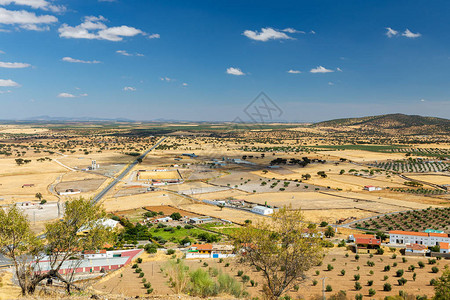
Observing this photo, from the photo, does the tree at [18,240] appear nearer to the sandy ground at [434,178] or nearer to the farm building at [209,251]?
the farm building at [209,251]

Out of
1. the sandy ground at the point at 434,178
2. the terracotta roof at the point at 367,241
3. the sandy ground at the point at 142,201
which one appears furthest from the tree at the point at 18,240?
the sandy ground at the point at 434,178

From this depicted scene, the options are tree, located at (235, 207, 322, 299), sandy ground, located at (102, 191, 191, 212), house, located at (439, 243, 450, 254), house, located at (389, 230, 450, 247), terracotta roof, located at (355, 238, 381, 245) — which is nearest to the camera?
tree, located at (235, 207, 322, 299)

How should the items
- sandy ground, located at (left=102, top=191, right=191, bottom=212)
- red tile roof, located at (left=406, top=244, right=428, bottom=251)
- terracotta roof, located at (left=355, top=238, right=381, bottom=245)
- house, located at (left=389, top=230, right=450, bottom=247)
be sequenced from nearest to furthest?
red tile roof, located at (left=406, top=244, right=428, bottom=251) → terracotta roof, located at (left=355, top=238, right=381, bottom=245) → house, located at (left=389, top=230, right=450, bottom=247) → sandy ground, located at (left=102, top=191, right=191, bottom=212)

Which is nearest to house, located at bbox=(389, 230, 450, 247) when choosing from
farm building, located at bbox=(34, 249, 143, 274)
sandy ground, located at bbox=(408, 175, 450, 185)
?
farm building, located at bbox=(34, 249, 143, 274)

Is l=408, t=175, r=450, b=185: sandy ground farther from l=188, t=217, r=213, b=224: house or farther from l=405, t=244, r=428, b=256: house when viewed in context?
l=188, t=217, r=213, b=224: house

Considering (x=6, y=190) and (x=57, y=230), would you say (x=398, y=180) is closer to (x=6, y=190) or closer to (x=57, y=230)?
(x=57, y=230)

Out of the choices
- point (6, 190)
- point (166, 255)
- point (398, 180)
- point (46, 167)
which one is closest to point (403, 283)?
point (166, 255)

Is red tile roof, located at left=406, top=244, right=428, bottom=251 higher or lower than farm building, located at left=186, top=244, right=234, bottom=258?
higher

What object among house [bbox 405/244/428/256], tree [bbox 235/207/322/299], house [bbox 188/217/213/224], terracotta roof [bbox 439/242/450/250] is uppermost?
tree [bbox 235/207/322/299]

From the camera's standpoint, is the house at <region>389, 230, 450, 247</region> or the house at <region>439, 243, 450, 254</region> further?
the house at <region>389, 230, 450, 247</region>
